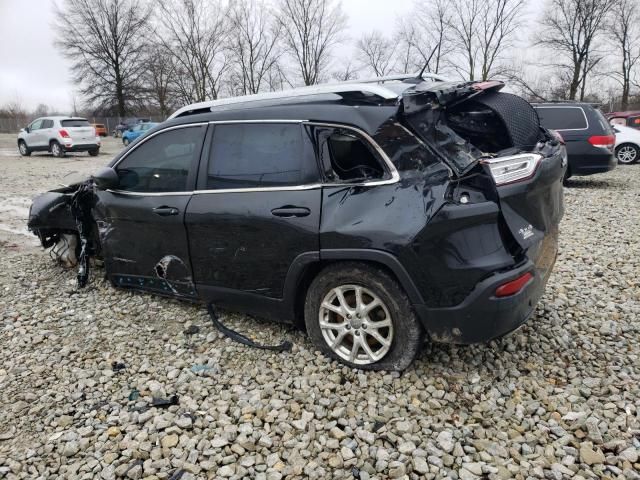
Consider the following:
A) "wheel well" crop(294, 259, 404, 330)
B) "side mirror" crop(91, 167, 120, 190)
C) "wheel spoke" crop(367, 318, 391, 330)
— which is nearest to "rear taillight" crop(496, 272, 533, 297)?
"wheel well" crop(294, 259, 404, 330)

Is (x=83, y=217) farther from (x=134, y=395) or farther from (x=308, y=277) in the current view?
(x=308, y=277)

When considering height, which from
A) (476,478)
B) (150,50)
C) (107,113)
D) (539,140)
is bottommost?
(476,478)

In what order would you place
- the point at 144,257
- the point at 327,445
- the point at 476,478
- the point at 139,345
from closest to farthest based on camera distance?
the point at 476,478 < the point at 327,445 < the point at 139,345 < the point at 144,257

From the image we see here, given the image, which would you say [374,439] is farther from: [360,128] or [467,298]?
[360,128]

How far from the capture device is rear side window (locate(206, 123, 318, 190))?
3.05 m

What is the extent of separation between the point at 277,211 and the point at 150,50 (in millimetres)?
47811

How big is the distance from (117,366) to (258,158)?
1.74 meters

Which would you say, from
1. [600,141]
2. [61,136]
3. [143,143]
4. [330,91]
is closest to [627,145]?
[600,141]

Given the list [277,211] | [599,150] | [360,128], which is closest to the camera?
[360,128]

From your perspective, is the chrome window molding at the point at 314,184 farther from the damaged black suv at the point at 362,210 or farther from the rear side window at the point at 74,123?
the rear side window at the point at 74,123

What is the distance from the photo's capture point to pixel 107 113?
47406 millimetres

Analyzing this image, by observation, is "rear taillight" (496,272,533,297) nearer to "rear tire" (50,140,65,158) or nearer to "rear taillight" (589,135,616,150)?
"rear taillight" (589,135,616,150)

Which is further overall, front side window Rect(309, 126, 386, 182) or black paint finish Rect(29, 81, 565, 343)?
front side window Rect(309, 126, 386, 182)

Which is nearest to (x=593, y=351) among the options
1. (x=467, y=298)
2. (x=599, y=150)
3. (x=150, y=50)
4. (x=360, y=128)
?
(x=467, y=298)
